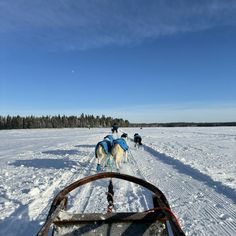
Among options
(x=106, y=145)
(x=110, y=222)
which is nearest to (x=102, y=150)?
(x=106, y=145)

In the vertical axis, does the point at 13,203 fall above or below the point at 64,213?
below

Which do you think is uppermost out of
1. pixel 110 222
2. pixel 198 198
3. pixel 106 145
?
pixel 106 145

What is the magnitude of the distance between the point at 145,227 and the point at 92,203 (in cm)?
279

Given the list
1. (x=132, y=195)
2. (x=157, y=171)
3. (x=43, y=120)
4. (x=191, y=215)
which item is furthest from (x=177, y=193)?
(x=43, y=120)

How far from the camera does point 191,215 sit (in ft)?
16.3

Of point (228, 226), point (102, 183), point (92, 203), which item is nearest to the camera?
point (228, 226)

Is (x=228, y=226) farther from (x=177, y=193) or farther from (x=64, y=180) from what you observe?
(x=64, y=180)

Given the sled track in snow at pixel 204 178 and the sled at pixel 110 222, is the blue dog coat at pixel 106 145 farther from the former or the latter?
the sled at pixel 110 222

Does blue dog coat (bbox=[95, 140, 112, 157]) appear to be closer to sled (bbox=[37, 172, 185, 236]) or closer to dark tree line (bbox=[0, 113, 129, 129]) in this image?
sled (bbox=[37, 172, 185, 236])

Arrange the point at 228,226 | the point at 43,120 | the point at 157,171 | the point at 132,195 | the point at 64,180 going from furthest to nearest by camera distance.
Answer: the point at 43,120
the point at 157,171
the point at 64,180
the point at 132,195
the point at 228,226

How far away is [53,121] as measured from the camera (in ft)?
368

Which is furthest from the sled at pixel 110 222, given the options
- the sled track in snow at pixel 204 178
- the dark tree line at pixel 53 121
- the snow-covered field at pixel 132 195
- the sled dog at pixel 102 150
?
the dark tree line at pixel 53 121

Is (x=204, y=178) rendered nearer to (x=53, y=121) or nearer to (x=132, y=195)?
(x=132, y=195)

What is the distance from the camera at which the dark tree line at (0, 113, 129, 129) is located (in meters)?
99.4
